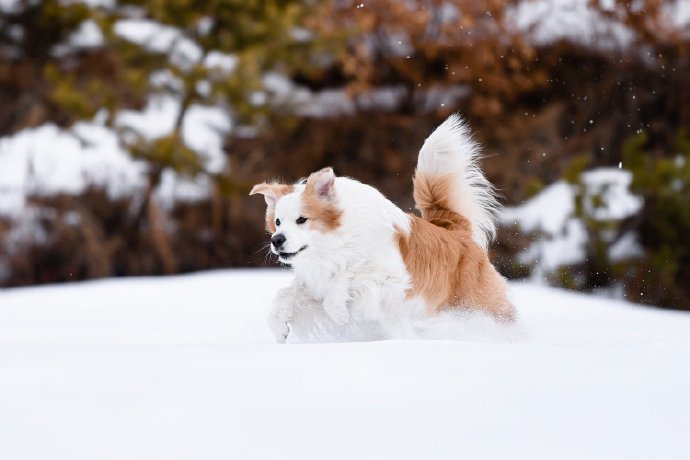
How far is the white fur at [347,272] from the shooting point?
13.5 feet

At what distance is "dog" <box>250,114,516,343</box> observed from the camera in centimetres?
412

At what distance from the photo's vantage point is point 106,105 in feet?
35.9

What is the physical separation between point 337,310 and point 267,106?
7.41 meters

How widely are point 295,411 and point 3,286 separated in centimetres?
842

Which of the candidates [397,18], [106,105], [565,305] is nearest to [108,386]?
[565,305]

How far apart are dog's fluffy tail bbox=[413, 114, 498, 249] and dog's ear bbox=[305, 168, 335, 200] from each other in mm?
712

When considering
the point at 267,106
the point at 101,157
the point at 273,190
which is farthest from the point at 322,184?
the point at 101,157

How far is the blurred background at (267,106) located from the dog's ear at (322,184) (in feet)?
18.9

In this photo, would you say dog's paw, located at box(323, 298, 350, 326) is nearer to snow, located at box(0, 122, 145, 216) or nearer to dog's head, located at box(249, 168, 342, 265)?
dog's head, located at box(249, 168, 342, 265)

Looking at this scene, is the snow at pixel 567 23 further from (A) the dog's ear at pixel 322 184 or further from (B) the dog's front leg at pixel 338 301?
(B) the dog's front leg at pixel 338 301

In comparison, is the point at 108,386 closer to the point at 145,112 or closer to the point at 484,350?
the point at 484,350

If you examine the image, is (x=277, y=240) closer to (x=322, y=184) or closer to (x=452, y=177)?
(x=322, y=184)

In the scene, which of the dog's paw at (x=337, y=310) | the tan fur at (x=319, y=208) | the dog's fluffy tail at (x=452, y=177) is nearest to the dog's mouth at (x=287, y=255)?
the tan fur at (x=319, y=208)

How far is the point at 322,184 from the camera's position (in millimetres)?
4184
